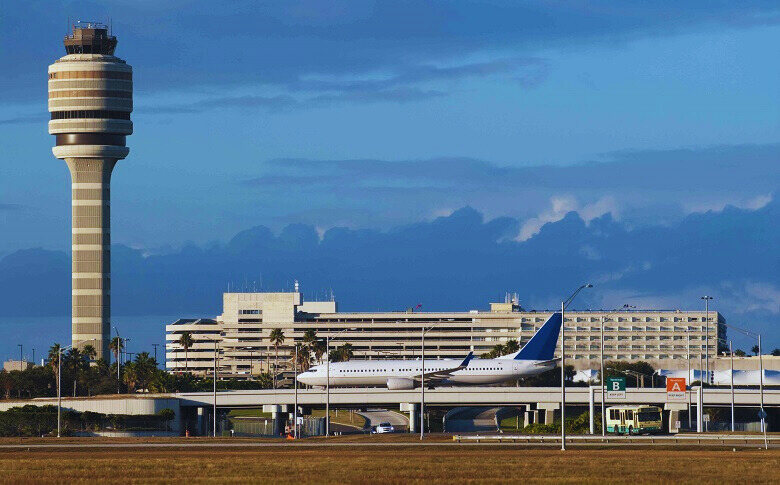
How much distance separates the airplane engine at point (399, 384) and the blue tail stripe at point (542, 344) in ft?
51.9

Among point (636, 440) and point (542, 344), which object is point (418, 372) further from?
point (636, 440)

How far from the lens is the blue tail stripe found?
182875 millimetres

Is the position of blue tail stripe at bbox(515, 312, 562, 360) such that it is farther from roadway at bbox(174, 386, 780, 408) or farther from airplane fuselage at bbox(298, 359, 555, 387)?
roadway at bbox(174, 386, 780, 408)

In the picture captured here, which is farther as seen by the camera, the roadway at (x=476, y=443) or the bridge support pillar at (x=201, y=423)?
the bridge support pillar at (x=201, y=423)

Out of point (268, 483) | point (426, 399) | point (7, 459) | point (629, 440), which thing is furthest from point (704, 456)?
point (426, 399)

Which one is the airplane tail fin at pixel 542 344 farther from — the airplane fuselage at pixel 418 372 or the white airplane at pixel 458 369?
the airplane fuselage at pixel 418 372

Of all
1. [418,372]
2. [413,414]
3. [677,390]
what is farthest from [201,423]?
[677,390]

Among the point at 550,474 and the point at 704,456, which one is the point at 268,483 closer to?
the point at 550,474

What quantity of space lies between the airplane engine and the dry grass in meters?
88.3

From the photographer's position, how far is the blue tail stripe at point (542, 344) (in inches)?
7200

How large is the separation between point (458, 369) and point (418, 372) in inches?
A: 206

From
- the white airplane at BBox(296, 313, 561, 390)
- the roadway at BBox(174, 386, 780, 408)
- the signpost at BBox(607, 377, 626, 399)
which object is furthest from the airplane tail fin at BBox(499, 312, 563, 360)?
the signpost at BBox(607, 377, 626, 399)

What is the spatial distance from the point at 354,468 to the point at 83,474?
13.0 m

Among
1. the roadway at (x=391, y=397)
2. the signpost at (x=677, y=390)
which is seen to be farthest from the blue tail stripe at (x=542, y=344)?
the signpost at (x=677, y=390)
